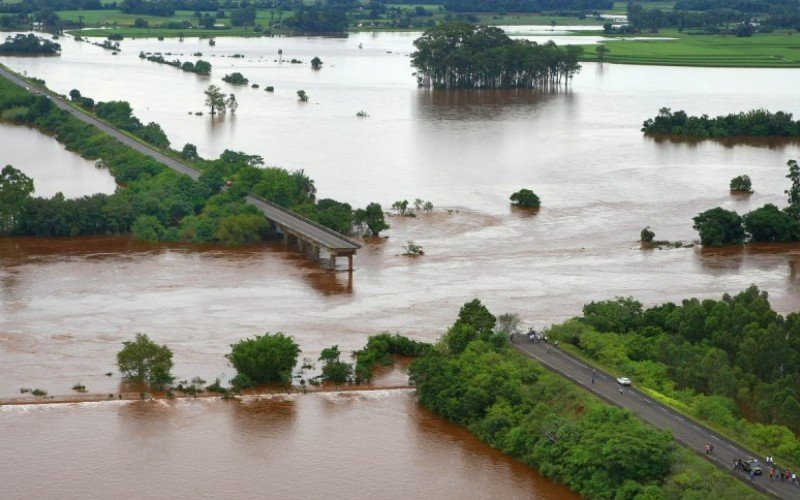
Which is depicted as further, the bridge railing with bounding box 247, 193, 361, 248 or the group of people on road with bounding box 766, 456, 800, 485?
the bridge railing with bounding box 247, 193, 361, 248

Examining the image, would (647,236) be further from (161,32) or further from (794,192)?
(161,32)

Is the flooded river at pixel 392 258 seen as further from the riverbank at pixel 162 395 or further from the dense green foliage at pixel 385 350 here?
the dense green foliage at pixel 385 350

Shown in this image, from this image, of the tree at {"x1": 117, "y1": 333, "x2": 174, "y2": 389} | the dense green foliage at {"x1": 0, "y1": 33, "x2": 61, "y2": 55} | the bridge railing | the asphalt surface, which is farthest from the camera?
the dense green foliage at {"x1": 0, "y1": 33, "x2": 61, "y2": 55}

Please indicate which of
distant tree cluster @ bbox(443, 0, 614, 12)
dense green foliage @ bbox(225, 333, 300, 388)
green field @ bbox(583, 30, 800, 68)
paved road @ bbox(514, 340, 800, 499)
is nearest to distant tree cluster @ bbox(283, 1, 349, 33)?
distant tree cluster @ bbox(443, 0, 614, 12)

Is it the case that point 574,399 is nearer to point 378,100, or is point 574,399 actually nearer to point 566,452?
Answer: point 566,452

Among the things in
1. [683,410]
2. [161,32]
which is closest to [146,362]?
[683,410]

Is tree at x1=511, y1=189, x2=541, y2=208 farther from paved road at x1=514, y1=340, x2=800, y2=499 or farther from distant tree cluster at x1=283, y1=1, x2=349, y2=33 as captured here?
distant tree cluster at x1=283, y1=1, x2=349, y2=33

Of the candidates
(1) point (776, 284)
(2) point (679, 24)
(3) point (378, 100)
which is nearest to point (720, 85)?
(3) point (378, 100)
